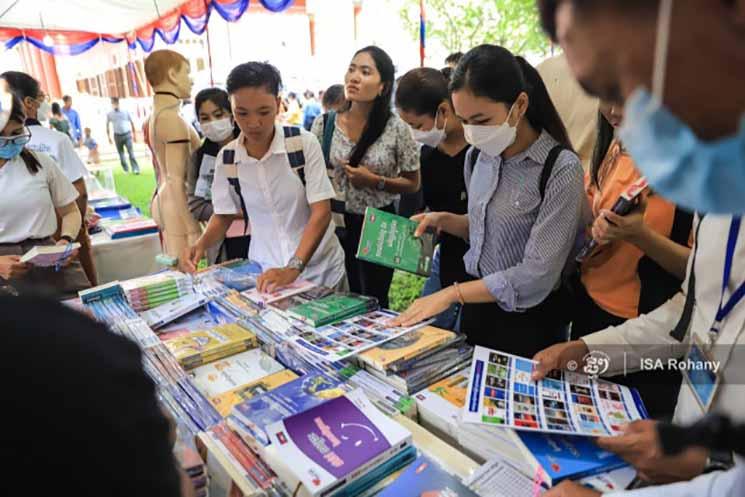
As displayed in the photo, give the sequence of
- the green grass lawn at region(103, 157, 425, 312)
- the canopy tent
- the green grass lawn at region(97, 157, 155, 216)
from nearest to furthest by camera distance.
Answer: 1. the green grass lawn at region(103, 157, 425, 312)
2. the canopy tent
3. the green grass lawn at region(97, 157, 155, 216)

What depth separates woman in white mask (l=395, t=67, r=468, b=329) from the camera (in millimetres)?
2191

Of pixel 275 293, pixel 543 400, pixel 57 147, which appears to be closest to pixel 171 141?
pixel 57 147

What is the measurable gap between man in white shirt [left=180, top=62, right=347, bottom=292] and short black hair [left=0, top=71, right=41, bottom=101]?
5.46 feet

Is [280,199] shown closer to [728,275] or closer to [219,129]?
[219,129]

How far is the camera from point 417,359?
1.30 meters

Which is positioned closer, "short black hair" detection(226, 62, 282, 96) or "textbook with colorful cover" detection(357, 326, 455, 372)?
"textbook with colorful cover" detection(357, 326, 455, 372)

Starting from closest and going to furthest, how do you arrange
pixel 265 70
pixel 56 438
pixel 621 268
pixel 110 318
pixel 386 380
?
1. pixel 56 438
2. pixel 386 380
3. pixel 621 268
4. pixel 110 318
5. pixel 265 70

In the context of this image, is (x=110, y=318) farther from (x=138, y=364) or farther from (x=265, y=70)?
(x=138, y=364)

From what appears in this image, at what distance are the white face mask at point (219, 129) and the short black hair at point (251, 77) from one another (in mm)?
1011

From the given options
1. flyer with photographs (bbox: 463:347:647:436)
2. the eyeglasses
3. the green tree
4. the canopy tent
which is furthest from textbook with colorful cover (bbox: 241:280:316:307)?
the green tree

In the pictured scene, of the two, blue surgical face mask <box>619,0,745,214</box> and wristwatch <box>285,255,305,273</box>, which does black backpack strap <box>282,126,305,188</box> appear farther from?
blue surgical face mask <box>619,0,745,214</box>

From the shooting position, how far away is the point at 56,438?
333mm

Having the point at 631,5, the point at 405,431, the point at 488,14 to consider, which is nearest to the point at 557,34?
the point at 631,5

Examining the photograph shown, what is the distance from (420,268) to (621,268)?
2.09 ft
